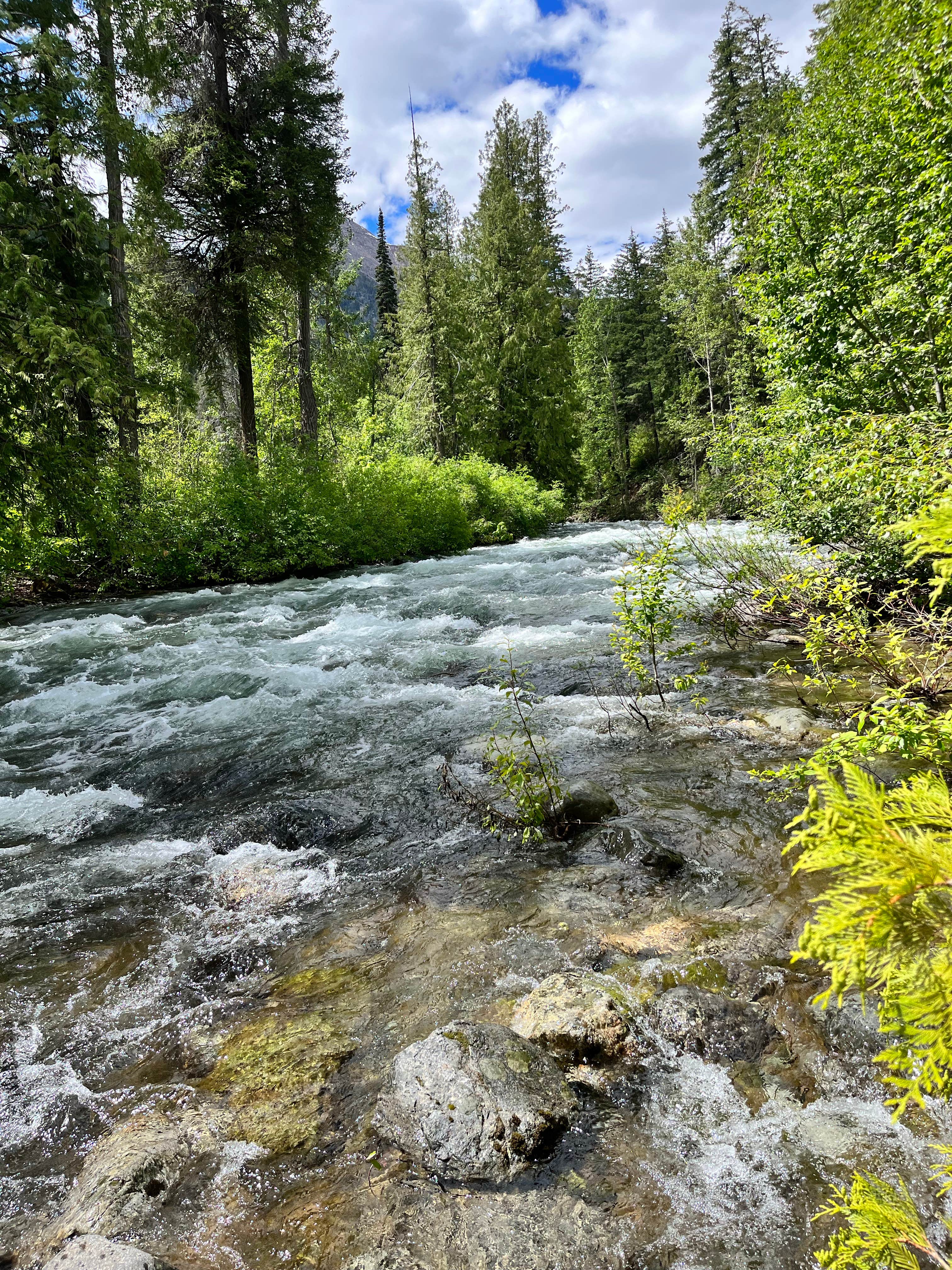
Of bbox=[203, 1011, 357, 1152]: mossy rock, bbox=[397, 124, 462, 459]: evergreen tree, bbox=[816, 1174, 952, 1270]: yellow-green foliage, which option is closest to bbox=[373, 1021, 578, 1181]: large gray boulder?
bbox=[203, 1011, 357, 1152]: mossy rock

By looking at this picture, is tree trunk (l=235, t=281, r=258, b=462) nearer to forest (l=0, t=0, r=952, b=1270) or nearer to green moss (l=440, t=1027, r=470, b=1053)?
forest (l=0, t=0, r=952, b=1270)

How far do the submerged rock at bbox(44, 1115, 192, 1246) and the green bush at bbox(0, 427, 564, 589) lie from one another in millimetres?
11066

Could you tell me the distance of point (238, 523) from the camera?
1561 centimetres

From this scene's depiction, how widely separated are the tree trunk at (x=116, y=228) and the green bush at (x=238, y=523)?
115 centimetres

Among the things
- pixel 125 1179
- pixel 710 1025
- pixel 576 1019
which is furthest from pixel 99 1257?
pixel 710 1025

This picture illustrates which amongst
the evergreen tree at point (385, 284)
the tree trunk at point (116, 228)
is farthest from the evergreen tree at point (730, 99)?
the evergreen tree at point (385, 284)

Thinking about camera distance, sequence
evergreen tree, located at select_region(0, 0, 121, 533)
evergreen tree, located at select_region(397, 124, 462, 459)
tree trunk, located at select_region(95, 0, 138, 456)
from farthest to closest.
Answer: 1. evergreen tree, located at select_region(397, 124, 462, 459)
2. tree trunk, located at select_region(95, 0, 138, 456)
3. evergreen tree, located at select_region(0, 0, 121, 533)

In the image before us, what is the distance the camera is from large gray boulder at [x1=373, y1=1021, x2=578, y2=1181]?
235 centimetres

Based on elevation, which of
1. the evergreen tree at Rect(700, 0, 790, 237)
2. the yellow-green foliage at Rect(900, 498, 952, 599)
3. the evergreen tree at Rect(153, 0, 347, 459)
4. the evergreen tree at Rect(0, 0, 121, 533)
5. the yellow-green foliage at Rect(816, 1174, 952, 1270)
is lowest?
the yellow-green foliage at Rect(816, 1174, 952, 1270)

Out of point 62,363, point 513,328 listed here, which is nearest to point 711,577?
point 62,363

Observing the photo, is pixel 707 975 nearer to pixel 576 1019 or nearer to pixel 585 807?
pixel 576 1019

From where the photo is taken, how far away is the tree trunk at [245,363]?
728 inches

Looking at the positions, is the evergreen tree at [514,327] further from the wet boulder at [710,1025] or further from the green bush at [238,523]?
the wet boulder at [710,1025]

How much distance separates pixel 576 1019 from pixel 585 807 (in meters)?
2.08
